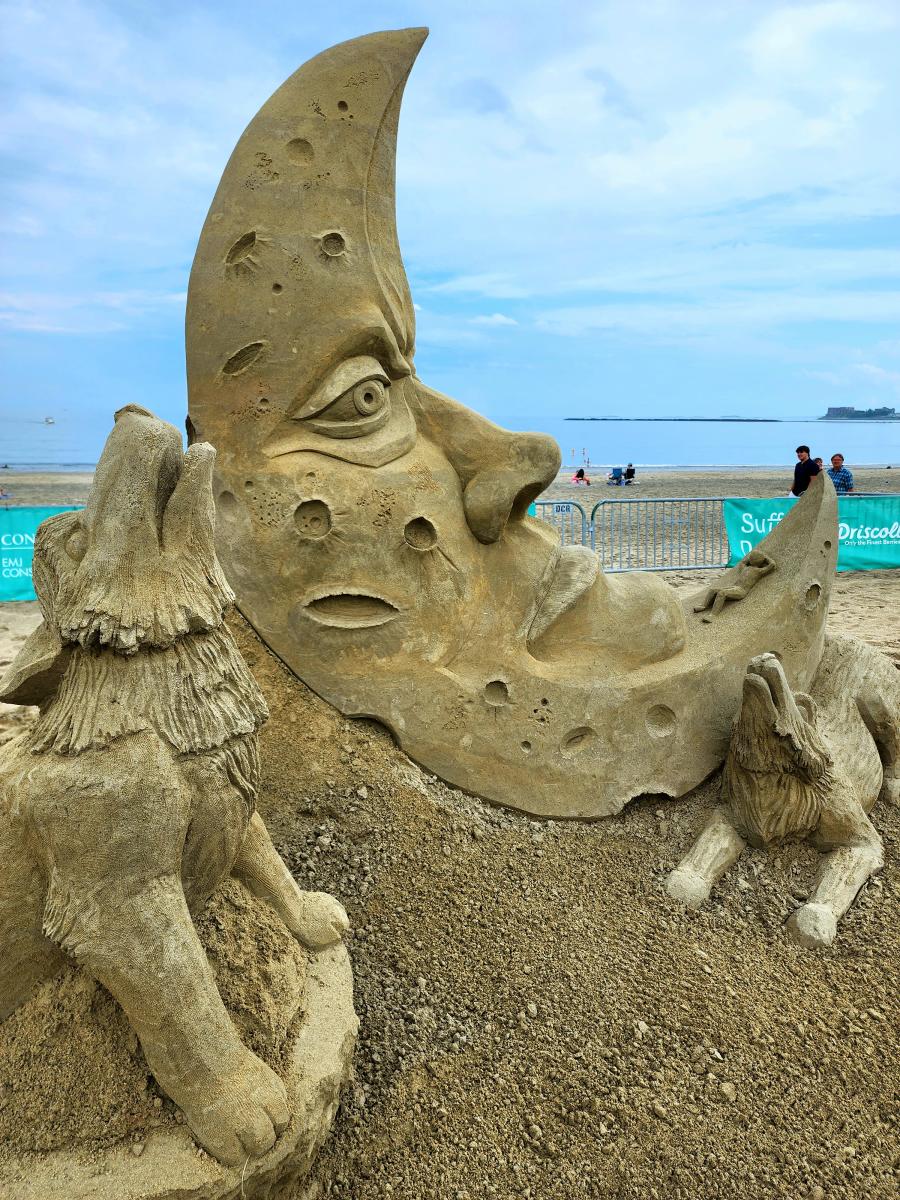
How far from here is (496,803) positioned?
353 centimetres

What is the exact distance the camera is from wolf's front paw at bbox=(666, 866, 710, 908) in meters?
3.31

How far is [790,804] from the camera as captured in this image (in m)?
3.48

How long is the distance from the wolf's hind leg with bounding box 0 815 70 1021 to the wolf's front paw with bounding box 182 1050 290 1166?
434 millimetres

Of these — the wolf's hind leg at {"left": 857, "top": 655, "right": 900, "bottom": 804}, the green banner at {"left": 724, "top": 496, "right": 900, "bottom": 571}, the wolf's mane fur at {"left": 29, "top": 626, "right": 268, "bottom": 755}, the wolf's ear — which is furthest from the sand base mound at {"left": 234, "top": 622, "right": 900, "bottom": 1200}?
the green banner at {"left": 724, "top": 496, "right": 900, "bottom": 571}

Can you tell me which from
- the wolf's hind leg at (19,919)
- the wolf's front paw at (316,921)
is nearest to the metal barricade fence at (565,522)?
the wolf's front paw at (316,921)

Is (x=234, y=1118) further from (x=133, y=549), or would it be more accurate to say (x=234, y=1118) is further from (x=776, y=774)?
(x=776, y=774)

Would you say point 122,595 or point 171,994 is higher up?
point 122,595

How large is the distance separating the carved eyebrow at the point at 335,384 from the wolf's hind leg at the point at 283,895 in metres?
1.55

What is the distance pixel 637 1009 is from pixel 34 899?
1.81 m

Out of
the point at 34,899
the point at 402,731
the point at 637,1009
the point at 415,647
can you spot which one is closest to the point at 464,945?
the point at 637,1009

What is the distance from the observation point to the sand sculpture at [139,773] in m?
1.85

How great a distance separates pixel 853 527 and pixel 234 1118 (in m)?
10.2

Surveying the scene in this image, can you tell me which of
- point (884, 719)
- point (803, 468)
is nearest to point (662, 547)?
point (803, 468)

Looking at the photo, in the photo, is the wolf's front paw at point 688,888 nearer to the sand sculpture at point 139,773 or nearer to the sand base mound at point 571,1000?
the sand base mound at point 571,1000
